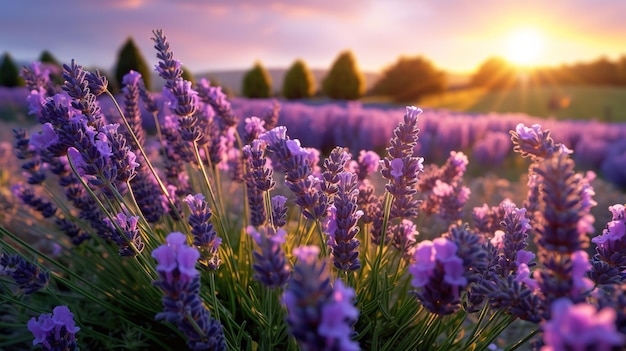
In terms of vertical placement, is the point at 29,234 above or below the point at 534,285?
below

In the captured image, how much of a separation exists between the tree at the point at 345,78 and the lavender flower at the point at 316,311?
68.6 feet

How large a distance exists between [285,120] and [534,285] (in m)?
6.62

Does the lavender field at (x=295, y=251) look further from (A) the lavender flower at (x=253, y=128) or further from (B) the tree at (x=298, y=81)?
(B) the tree at (x=298, y=81)

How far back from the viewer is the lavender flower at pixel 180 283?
0.94 m

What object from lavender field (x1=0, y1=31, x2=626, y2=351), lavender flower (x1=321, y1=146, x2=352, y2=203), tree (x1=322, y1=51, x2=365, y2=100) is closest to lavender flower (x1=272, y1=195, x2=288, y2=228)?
lavender field (x1=0, y1=31, x2=626, y2=351)

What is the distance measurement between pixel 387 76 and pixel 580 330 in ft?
106

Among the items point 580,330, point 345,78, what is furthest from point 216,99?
point 345,78

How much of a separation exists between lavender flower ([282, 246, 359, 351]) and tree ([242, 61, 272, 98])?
67.4 feet

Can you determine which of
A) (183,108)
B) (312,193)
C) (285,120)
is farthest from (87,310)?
(285,120)

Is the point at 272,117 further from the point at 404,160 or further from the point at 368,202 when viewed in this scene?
the point at 404,160

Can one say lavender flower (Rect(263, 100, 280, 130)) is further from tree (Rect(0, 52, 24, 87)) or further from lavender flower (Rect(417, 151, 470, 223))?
tree (Rect(0, 52, 24, 87))

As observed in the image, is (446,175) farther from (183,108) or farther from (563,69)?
(563,69)

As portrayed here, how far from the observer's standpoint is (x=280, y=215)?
1512 millimetres

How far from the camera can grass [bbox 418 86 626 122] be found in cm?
2152
